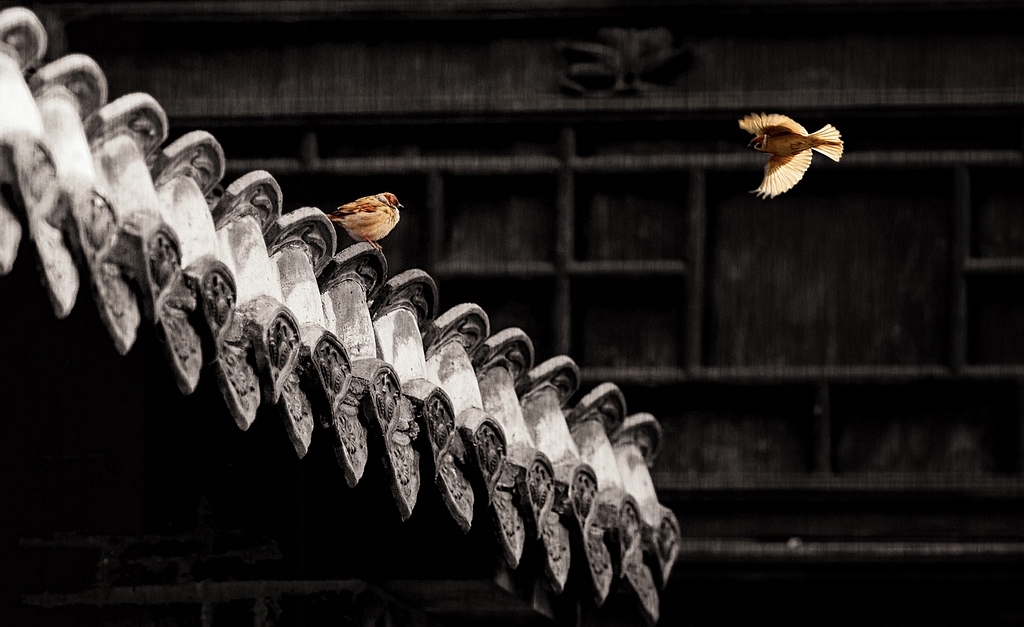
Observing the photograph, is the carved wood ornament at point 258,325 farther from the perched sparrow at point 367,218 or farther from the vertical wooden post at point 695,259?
the vertical wooden post at point 695,259

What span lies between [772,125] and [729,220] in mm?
4123

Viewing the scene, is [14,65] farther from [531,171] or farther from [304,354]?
[531,171]

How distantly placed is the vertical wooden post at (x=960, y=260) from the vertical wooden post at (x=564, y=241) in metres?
2.16

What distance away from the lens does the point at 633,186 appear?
11.4m

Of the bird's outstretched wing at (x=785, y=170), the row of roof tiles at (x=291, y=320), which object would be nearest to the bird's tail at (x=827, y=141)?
the bird's outstretched wing at (x=785, y=170)

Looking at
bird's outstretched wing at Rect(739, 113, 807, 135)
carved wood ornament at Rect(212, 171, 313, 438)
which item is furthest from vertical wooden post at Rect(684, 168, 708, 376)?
carved wood ornament at Rect(212, 171, 313, 438)

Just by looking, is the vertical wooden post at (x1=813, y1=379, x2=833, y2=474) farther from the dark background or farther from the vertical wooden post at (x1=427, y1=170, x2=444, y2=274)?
the vertical wooden post at (x1=427, y1=170, x2=444, y2=274)

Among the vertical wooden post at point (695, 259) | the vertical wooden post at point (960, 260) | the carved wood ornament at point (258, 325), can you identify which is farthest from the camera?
the vertical wooden post at point (695, 259)

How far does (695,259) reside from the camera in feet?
36.6

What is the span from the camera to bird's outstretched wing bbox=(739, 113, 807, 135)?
712cm

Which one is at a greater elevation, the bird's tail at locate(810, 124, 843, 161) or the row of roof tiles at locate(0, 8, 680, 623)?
the bird's tail at locate(810, 124, 843, 161)

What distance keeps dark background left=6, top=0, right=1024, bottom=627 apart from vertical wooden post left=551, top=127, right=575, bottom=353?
0.02m

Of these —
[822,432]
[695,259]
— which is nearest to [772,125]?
[695,259]

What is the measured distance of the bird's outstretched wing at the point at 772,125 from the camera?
280 inches
